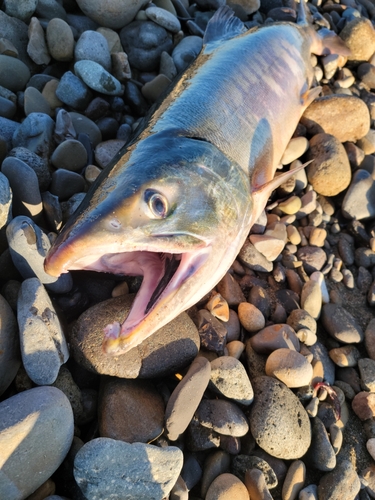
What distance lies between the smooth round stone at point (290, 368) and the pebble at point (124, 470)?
944 millimetres

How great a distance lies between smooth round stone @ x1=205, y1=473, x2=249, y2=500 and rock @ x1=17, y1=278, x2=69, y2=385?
111cm

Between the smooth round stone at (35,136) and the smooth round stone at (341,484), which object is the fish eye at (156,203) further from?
the smooth round stone at (341,484)

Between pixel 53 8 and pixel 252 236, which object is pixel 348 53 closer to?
pixel 252 236

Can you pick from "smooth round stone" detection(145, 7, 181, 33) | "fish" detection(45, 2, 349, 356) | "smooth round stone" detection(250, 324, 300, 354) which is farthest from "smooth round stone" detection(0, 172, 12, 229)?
"smooth round stone" detection(145, 7, 181, 33)

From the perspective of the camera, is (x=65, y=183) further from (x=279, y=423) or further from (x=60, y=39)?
(x=279, y=423)

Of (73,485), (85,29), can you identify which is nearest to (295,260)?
(73,485)

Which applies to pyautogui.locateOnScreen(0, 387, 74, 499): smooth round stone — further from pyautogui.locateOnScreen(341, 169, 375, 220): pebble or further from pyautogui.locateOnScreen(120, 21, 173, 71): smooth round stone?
pyautogui.locateOnScreen(120, 21, 173, 71): smooth round stone

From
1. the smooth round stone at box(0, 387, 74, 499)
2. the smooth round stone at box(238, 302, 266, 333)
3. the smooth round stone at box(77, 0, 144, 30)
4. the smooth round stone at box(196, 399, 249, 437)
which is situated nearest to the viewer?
the smooth round stone at box(0, 387, 74, 499)

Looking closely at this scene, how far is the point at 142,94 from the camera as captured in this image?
4.29 meters

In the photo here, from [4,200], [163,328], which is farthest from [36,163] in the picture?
[163,328]

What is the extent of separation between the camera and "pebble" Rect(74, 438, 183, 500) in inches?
76.8

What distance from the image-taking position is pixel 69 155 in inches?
Answer: 129

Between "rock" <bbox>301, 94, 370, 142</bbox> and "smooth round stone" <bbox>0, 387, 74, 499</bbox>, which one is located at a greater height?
"smooth round stone" <bbox>0, 387, 74, 499</bbox>

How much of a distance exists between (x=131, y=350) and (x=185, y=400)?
45cm
